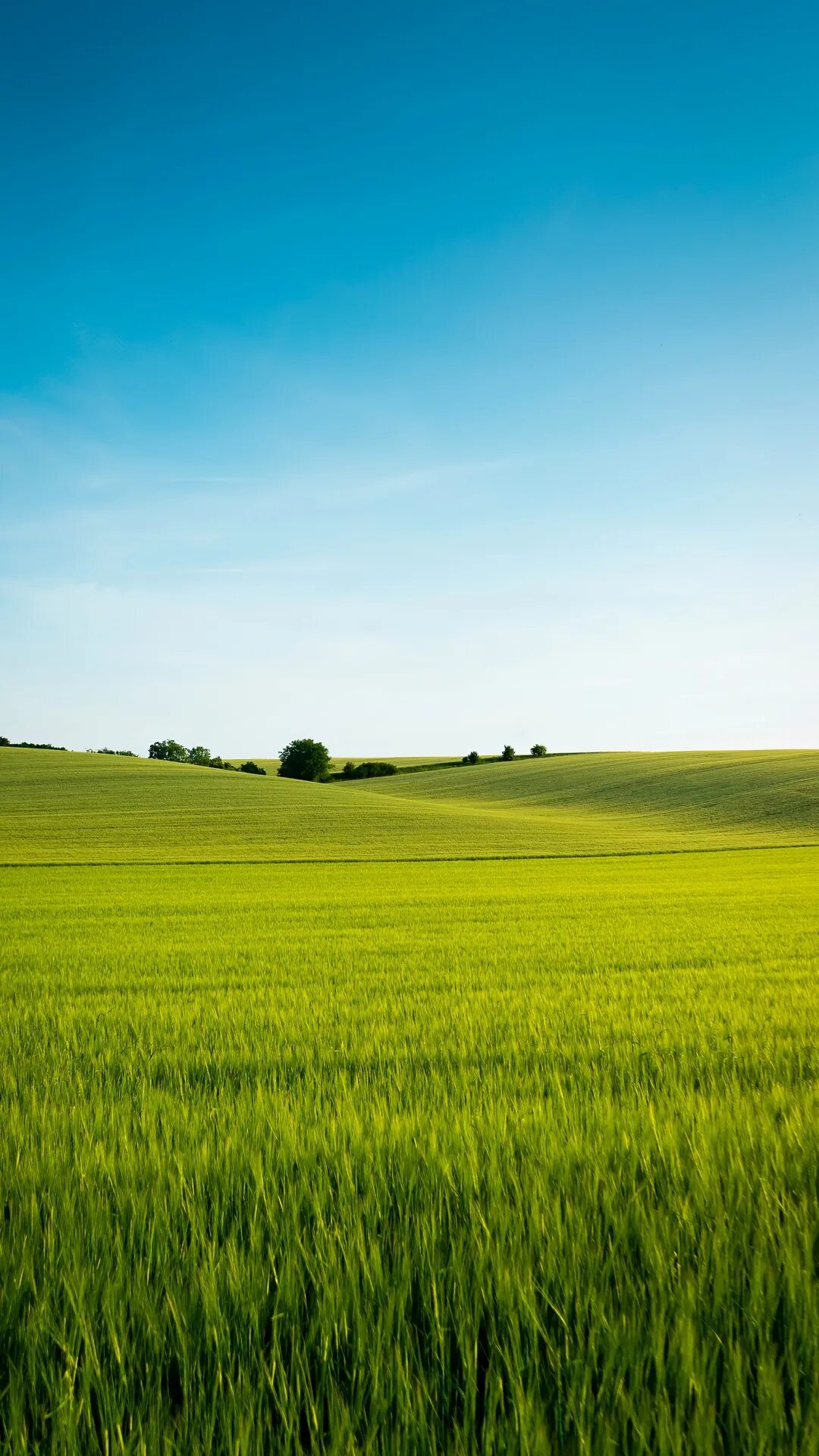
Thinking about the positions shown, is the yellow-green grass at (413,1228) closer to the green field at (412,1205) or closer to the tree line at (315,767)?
the green field at (412,1205)

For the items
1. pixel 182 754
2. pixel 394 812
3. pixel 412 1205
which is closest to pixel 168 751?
pixel 182 754

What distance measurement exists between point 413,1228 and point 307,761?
9371 cm

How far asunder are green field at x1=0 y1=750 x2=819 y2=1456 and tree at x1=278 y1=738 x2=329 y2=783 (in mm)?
85962

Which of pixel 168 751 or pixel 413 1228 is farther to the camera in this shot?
pixel 168 751

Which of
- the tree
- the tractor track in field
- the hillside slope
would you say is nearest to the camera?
the tractor track in field

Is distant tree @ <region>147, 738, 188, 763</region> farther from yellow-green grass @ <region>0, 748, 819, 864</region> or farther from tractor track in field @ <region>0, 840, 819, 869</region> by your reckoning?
tractor track in field @ <region>0, 840, 819, 869</region>

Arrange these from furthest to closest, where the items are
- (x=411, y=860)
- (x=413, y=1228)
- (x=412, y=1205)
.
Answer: (x=411, y=860), (x=412, y=1205), (x=413, y=1228)

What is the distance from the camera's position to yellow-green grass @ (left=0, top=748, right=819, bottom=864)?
126ft

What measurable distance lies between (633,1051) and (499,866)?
1037 inches

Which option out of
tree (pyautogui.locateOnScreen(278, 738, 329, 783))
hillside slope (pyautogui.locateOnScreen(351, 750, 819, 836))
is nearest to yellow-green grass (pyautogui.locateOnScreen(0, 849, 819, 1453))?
hillside slope (pyautogui.locateOnScreen(351, 750, 819, 836))

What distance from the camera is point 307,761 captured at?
9544 cm

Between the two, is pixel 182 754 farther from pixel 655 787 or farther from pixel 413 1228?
pixel 413 1228

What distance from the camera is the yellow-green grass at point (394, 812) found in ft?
126

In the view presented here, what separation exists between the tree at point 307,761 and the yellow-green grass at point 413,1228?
89.0m
